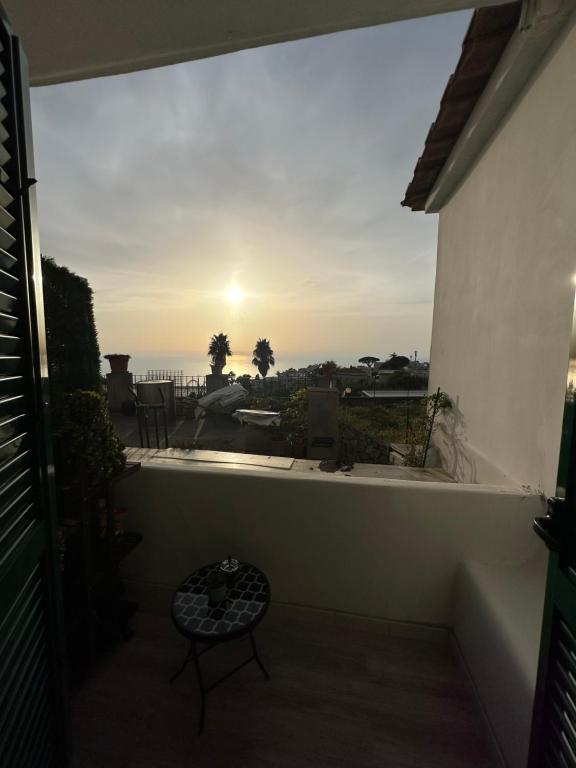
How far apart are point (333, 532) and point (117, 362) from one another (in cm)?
595

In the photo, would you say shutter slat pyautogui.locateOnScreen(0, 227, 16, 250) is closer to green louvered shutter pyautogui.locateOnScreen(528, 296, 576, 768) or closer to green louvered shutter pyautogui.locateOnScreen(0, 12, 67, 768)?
green louvered shutter pyautogui.locateOnScreen(0, 12, 67, 768)

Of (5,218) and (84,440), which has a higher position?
(5,218)

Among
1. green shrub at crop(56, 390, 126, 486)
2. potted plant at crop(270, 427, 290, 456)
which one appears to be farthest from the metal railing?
green shrub at crop(56, 390, 126, 486)

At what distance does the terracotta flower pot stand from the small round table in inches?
219

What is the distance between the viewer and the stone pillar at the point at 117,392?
248 inches

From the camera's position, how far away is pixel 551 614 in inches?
35.7

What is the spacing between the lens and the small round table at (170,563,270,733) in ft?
4.82

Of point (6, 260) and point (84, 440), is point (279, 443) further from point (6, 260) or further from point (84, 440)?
point (6, 260)

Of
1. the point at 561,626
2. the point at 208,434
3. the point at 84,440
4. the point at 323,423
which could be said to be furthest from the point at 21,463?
the point at 208,434

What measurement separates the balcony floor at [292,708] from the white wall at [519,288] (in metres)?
1.36

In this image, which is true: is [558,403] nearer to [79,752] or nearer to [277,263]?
[79,752]

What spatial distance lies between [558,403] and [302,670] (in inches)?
86.8

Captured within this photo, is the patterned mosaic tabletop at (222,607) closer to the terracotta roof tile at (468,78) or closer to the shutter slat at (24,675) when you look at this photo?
the shutter slat at (24,675)

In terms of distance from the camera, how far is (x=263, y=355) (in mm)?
33469
